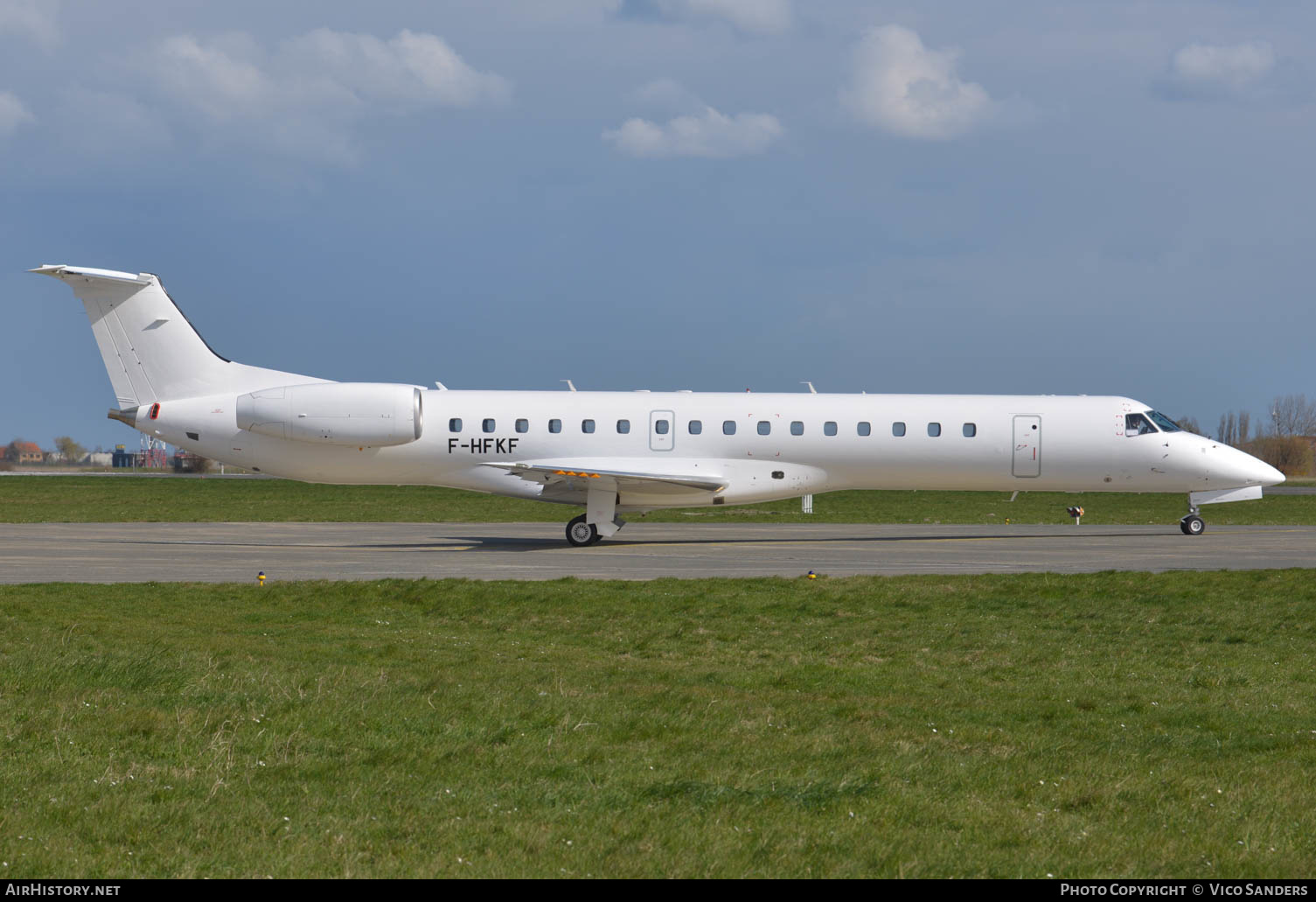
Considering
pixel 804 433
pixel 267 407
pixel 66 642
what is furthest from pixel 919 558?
pixel 66 642

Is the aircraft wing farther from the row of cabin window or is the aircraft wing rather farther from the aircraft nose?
the aircraft nose

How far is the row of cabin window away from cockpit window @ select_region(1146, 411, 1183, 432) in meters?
4.41

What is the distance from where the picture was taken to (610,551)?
25203mm

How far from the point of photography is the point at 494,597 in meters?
17.0

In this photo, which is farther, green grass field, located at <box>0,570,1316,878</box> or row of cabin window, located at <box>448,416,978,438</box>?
row of cabin window, located at <box>448,416,978,438</box>

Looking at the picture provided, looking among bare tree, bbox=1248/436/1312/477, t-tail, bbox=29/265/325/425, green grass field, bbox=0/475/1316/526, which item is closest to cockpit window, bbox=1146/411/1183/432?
green grass field, bbox=0/475/1316/526

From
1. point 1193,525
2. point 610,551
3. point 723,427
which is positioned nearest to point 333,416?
point 610,551

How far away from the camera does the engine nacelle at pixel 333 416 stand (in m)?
26.3

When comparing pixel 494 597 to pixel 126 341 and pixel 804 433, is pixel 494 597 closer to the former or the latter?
pixel 804 433

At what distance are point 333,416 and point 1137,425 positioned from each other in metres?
18.4

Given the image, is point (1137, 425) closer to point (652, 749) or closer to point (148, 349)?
point (148, 349)

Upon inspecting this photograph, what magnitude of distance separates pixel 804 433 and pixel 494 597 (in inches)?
467

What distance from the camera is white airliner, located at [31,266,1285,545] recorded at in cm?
2645

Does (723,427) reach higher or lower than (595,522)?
higher
